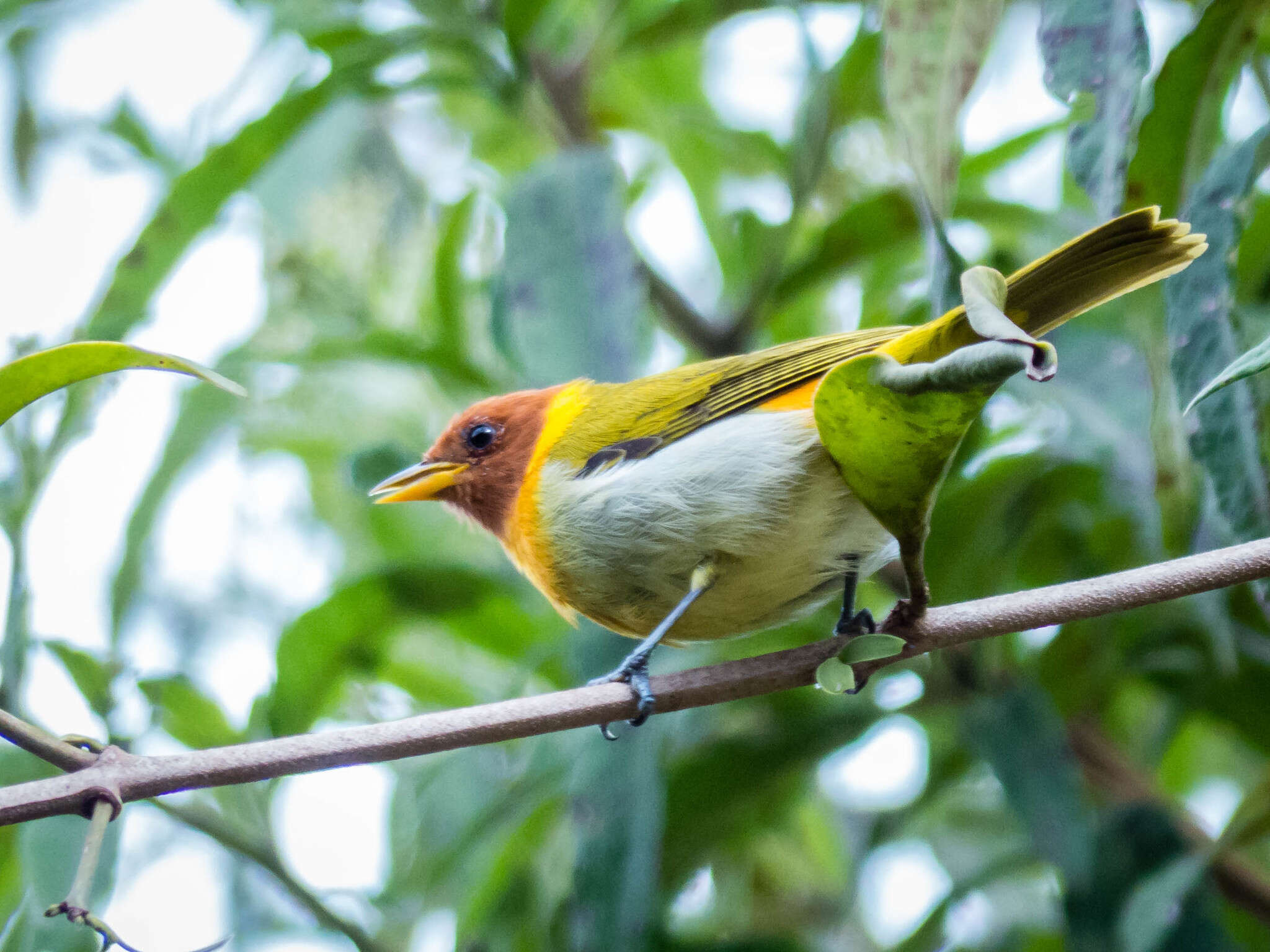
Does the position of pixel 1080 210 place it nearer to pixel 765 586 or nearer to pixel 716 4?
pixel 716 4

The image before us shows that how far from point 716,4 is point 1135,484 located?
4.67 ft

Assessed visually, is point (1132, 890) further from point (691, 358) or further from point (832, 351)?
point (691, 358)

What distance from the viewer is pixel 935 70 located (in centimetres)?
168

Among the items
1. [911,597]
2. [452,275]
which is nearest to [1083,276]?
[911,597]

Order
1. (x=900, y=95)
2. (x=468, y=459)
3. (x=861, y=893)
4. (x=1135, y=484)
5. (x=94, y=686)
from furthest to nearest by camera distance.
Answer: (x=861, y=893), (x=468, y=459), (x=1135, y=484), (x=94, y=686), (x=900, y=95)

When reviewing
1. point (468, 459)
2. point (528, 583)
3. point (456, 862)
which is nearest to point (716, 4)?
point (468, 459)

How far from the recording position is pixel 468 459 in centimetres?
268

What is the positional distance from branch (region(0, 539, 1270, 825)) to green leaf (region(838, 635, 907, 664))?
0.07 metres

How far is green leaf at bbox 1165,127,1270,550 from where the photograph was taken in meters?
1.59

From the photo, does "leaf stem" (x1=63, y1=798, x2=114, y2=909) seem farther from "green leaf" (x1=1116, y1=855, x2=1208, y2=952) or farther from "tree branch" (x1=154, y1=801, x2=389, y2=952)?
"green leaf" (x1=1116, y1=855, x2=1208, y2=952)

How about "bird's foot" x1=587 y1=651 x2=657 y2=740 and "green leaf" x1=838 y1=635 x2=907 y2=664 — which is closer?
"green leaf" x1=838 y1=635 x2=907 y2=664

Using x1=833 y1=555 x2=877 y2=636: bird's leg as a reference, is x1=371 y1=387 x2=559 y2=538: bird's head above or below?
above

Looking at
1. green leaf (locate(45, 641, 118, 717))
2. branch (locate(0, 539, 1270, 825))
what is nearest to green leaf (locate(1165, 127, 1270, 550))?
branch (locate(0, 539, 1270, 825))

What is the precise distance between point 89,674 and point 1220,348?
5.63ft
